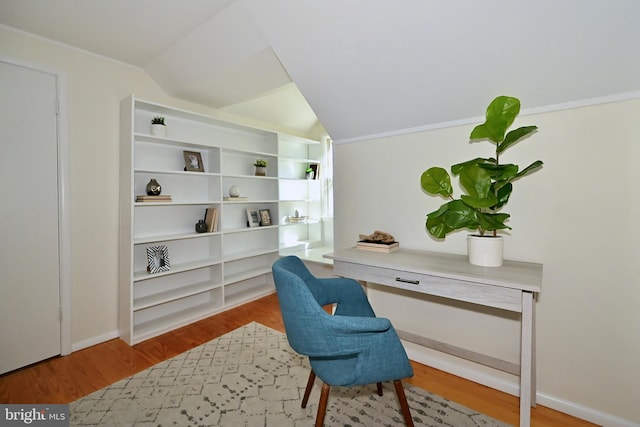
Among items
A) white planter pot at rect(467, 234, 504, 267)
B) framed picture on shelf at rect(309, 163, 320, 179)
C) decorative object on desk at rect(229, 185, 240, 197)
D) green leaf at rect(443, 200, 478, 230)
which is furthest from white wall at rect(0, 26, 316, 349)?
white planter pot at rect(467, 234, 504, 267)

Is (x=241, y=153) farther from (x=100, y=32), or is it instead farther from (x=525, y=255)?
(x=525, y=255)

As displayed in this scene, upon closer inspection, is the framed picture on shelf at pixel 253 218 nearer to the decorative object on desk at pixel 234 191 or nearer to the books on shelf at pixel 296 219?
the decorative object on desk at pixel 234 191

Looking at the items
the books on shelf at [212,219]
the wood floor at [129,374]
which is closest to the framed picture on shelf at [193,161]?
the books on shelf at [212,219]

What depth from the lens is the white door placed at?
6.46 feet

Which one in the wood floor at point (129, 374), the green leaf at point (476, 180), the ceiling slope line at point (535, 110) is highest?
the ceiling slope line at point (535, 110)

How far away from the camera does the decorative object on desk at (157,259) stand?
259 cm

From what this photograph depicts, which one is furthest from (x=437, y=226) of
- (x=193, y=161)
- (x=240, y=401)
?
(x=193, y=161)

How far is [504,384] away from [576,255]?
915mm

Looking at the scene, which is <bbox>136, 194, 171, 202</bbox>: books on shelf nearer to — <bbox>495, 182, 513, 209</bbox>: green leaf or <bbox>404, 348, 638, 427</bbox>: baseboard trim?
<bbox>404, 348, 638, 427</bbox>: baseboard trim

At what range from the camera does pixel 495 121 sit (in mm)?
1413

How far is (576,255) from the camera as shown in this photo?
Result: 1.52m

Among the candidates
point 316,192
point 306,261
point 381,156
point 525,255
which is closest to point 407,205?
point 381,156

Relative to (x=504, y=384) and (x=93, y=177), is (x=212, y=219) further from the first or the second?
(x=504, y=384)

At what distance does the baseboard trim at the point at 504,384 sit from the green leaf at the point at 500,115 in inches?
59.4
